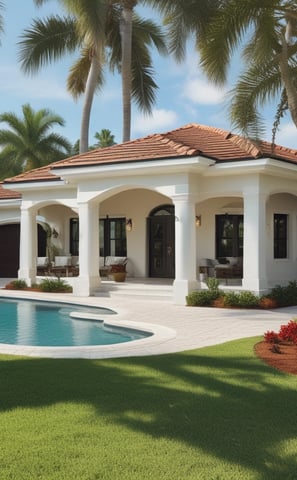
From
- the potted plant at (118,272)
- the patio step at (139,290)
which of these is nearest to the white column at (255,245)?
the patio step at (139,290)

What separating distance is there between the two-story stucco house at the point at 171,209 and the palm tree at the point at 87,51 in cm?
614

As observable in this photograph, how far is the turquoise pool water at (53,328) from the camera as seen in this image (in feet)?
36.4

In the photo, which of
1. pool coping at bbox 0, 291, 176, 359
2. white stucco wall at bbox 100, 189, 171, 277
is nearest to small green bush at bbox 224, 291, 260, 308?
pool coping at bbox 0, 291, 176, 359

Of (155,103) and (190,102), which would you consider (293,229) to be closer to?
(190,102)

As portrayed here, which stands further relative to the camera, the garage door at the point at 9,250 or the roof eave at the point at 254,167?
the garage door at the point at 9,250

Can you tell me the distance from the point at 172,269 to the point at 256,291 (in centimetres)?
643

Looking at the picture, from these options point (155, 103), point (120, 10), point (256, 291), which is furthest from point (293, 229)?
point (120, 10)

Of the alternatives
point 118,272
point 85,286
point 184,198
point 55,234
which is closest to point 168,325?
point 184,198

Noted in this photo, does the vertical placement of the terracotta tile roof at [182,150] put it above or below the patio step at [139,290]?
above

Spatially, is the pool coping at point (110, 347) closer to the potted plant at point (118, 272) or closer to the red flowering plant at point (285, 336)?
the red flowering plant at point (285, 336)

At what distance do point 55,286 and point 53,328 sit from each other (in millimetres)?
6556

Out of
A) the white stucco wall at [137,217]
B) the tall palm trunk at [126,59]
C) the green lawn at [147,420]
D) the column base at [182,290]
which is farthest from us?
the tall palm trunk at [126,59]

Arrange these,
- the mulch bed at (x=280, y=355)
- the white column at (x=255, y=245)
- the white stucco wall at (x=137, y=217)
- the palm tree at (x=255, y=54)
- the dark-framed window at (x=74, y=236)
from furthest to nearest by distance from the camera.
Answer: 1. the dark-framed window at (x=74, y=236)
2. the white stucco wall at (x=137, y=217)
3. the white column at (x=255, y=245)
4. the palm tree at (x=255, y=54)
5. the mulch bed at (x=280, y=355)

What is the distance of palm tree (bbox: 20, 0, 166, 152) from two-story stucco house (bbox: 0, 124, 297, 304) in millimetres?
6140
